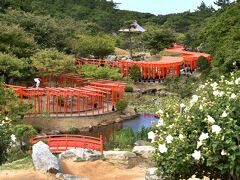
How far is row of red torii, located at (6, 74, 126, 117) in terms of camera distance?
29219 mm

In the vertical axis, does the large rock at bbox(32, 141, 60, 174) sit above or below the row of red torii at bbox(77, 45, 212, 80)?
below

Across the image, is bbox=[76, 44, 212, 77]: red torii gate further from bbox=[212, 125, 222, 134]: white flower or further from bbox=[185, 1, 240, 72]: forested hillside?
bbox=[212, 125, 222, 134]: white flower

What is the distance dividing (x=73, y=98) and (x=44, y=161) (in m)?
18.8

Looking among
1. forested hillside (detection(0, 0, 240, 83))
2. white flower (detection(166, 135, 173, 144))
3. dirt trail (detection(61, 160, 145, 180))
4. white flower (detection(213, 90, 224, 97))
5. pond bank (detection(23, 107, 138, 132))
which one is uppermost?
forested hillside (detection(0, 0, 240, 83))

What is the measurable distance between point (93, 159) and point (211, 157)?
8.20 m

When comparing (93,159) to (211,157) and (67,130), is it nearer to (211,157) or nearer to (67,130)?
(211,157)

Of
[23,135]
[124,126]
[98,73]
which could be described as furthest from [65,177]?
[98,73]

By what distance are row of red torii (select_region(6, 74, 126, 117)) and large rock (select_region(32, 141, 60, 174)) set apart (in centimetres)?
1466

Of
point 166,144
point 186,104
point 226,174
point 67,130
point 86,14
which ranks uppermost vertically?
point 86,14

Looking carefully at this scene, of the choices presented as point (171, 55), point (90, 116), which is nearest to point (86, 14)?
point (171, 55)

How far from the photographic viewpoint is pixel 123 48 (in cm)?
6488

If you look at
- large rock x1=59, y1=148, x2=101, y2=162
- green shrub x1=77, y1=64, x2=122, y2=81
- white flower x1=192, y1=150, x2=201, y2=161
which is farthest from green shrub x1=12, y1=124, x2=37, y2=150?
green shrub x1=77, y1=64, x2=122, y2=81

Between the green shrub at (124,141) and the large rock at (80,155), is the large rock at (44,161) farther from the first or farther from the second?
the green shrub at (124,141)

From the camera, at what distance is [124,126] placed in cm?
2981
